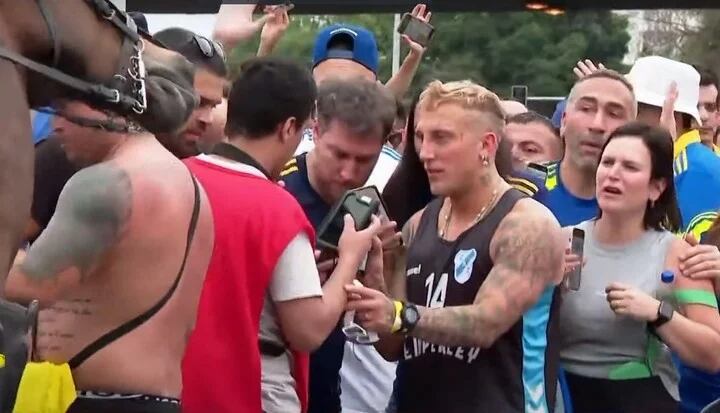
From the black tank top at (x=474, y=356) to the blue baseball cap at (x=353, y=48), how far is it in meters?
1.88

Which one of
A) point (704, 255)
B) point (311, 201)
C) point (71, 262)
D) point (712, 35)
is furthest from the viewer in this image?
point (712, 35)

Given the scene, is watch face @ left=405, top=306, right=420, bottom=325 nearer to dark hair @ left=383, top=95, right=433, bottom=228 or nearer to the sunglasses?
dark hair @ left=383, top=95, right=433, bottom=228

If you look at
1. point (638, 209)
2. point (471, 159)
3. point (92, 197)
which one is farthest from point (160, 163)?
point (638, 209)

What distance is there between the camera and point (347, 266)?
3953mm

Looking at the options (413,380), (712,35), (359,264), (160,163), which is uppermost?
(712,35)

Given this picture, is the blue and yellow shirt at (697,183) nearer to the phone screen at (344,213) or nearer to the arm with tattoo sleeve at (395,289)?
the arm with tattoo sleeve at (395,289)

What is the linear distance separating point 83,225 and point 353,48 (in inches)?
122

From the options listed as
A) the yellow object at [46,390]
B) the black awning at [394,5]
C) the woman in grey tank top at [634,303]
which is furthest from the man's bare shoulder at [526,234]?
the black awning at [394,5]

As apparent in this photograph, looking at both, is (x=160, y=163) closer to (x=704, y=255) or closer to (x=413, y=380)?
(x=413, y=380)

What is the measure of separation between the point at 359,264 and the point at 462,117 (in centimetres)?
58

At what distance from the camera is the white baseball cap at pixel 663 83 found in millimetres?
6059

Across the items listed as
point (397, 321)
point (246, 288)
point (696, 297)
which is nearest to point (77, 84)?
point (246, 288)

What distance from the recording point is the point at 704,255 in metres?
4.40

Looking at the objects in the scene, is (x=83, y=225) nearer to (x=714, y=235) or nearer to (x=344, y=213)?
(x=344, y=213)
